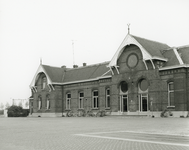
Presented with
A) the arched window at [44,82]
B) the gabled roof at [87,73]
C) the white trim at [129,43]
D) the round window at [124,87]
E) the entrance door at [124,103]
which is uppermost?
the white trim at [129,43]

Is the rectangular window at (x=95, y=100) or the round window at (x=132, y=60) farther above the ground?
the round window at (x=132, y=60)

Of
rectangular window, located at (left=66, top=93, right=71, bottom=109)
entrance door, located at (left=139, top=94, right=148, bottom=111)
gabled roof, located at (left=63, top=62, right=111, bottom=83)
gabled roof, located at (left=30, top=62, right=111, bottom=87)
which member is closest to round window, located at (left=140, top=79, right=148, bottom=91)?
entrance door, located at (left=139, top=94, right=148, bottom=111)

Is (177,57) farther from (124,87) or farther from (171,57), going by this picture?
(124,87)

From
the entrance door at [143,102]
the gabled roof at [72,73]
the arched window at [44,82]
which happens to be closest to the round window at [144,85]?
the entrance door at [143,102]

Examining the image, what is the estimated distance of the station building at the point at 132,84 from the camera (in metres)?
28.3

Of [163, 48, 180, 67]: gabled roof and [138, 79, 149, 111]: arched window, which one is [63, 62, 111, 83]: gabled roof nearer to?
[138, 79, 149, 111]: arched window

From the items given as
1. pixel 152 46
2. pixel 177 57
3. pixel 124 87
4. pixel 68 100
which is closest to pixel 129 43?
pixel 152 46

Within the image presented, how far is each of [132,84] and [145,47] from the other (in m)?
4.48

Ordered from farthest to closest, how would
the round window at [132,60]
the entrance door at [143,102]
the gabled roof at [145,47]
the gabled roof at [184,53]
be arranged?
the round window at [132,60] → the entrance door at [143,102] → the gabled roof at [145,47] → the gabled roof at [184,53]

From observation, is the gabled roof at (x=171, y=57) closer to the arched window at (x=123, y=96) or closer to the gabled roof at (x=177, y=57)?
the gabled roof at (x=177, y=57)

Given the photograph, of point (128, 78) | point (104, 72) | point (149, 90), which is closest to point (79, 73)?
point (104, 72)

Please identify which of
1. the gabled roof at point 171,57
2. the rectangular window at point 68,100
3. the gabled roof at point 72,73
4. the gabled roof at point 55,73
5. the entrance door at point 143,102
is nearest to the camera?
the gabled roof at point 171,57

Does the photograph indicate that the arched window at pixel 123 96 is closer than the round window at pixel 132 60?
No

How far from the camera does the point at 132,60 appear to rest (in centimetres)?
3209
